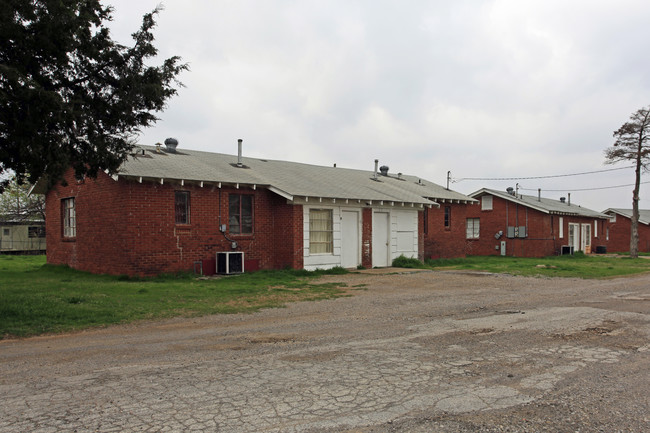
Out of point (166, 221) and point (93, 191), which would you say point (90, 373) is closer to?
point (166, 221)

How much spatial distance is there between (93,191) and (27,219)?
1042 inches

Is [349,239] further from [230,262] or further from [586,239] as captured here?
[586,239]

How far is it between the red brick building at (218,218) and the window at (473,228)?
12.7m

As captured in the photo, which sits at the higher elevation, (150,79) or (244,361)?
(150,79)

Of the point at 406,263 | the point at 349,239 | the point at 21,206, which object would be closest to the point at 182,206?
the point at 349,239

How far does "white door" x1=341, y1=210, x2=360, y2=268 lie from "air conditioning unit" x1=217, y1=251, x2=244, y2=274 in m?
4.27

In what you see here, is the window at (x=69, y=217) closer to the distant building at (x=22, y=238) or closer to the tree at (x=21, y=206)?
the distant building at (x=22, y=238)

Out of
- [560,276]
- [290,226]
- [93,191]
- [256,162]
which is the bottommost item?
[560,276]

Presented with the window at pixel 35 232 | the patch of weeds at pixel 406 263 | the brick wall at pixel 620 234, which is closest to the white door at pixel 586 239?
the brick wall at pixel 620 234

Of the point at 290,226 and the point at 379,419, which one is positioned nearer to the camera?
the point at 379,419

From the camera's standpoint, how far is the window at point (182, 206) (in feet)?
54.3

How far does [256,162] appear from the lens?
23.0 meters

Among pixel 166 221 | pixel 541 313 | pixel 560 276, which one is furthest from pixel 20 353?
pixel 560 276

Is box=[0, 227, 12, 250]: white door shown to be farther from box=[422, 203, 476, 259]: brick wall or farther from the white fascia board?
box=[422, 203, 476, 259]: brick wall
